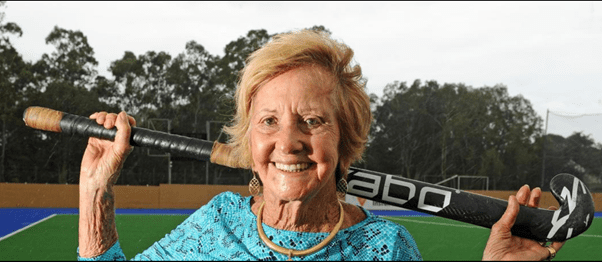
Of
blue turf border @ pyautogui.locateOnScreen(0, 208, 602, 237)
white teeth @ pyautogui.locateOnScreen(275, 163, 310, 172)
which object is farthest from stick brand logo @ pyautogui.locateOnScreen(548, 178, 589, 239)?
blue turf border @ pyautogui.locateOnScreen(0, 208, 602, 237)

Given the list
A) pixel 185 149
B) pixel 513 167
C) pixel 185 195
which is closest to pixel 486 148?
pixel 513 167

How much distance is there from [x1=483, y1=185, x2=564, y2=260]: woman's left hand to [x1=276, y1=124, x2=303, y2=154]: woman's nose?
776 mm

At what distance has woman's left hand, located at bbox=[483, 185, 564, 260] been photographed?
6.86 feet

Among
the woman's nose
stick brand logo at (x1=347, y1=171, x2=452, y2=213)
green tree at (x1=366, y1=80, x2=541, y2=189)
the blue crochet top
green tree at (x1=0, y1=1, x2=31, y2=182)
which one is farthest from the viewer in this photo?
green tree at (x1=366, y1=80, x2=541, y2=189)

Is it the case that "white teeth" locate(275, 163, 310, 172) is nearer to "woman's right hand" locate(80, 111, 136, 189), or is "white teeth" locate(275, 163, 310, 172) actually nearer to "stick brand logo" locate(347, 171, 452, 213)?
"stick brand logo" locate(347, 171, 452, 213)

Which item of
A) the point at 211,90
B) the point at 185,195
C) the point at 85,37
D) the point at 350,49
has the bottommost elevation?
the point at 185,195

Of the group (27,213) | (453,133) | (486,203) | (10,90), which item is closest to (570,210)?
(486,203)

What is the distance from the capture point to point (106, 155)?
2.51m

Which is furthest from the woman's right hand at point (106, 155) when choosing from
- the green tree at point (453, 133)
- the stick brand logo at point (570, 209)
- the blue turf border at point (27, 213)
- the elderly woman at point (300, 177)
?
the green tree at point (453, 133)

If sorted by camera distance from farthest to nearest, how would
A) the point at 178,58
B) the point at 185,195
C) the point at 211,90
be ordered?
the point at 178,58 < the point at 211,90 < the point at 185,195

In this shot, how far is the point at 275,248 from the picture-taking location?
6.68 ft

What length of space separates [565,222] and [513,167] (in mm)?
41105

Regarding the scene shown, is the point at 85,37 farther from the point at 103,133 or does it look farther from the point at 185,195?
the point at 103,133

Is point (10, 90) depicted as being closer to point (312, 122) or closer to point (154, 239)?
point (154, 239)
